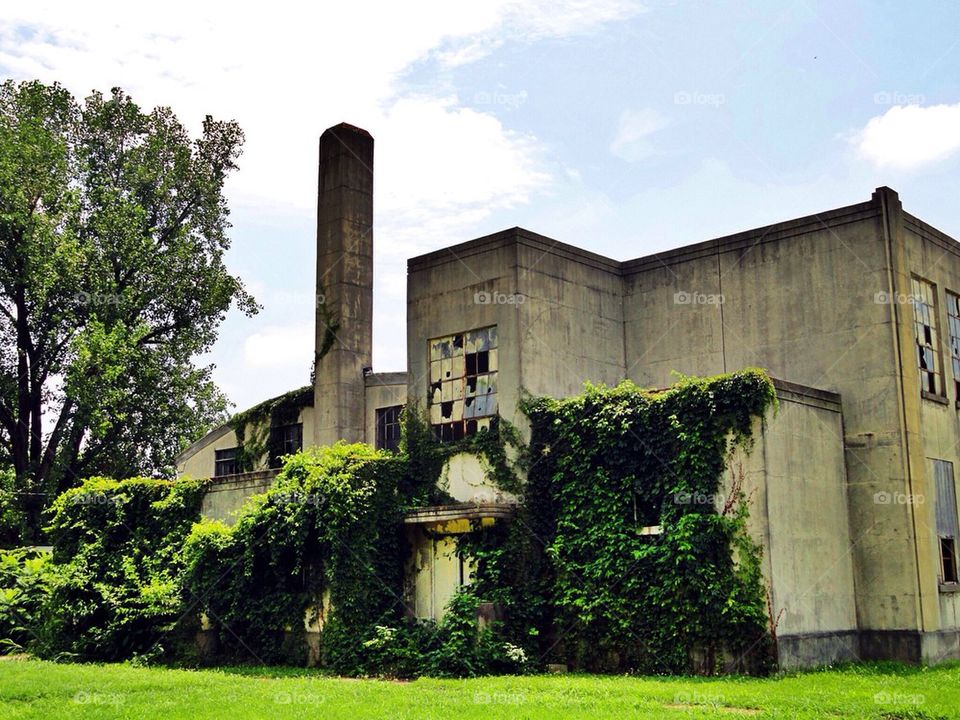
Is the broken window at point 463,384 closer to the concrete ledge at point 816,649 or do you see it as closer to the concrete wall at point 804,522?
the concrete wall at point 804,522

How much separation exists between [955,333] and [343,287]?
14919mm

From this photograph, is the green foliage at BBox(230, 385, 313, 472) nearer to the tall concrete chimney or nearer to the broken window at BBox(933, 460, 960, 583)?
the tall concrete chimney

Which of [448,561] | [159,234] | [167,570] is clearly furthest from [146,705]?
[159,234]

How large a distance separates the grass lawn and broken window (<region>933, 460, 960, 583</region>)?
8.63 feet

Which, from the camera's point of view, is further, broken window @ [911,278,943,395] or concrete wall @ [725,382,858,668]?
broken window @ [911,278,943,395]

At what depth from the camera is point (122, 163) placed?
36062 mm

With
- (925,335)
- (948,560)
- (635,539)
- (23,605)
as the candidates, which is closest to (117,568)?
(23,605)

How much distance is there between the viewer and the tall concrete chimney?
27.8m

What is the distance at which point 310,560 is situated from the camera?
21578 millimetres

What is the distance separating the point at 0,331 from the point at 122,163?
6.94m

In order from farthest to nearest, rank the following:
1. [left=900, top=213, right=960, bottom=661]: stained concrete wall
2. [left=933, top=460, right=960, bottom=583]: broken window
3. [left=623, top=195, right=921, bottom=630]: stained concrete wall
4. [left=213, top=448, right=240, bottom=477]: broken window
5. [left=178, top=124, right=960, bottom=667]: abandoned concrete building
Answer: [left=213, top=448, right=240, bottom=477]: broken window < [left=933, top=460, right=960, bottom=583]: broken window < [left=623, top=195, right=921, bottom=630]: stained concrete wall < [left=900, top=213, right=960, bottom=661]: stained concrete wall < [left=178, top=124, right=960, bottom=667]: abandoned concrete building

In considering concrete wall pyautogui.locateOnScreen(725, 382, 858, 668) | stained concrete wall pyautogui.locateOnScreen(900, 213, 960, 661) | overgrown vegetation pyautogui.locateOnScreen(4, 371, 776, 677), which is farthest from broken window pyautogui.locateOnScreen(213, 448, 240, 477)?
stained concrete wall pyautogui.locateOnScreen(900, 213, 960, 661)

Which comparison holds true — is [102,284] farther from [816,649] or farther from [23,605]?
[816,649]

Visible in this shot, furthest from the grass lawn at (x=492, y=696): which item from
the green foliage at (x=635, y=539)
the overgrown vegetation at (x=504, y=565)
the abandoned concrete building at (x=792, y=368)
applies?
the abandoned concrete building at (x=792, y=368)
